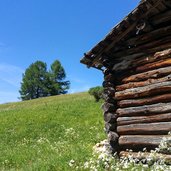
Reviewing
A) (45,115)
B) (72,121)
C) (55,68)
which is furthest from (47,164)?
(55,68)

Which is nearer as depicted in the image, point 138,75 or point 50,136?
point 138,75

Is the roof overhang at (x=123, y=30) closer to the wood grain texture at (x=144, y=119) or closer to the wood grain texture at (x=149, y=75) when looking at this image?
the wood grain texture at (x=149, y=75)

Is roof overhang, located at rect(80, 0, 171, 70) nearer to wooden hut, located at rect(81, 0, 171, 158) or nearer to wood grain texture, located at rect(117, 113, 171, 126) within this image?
wooden hut, located at rect(81, 0, 171, 158)

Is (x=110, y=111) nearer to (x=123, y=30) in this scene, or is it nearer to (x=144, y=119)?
(x=144, y=119)

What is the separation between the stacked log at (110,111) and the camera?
1373 cm

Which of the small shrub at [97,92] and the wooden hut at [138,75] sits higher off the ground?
the small shrub at [97,92]

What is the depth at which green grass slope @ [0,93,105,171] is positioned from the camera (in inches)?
568

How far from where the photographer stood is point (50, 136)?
955 inches

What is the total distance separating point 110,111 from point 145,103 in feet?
5.24

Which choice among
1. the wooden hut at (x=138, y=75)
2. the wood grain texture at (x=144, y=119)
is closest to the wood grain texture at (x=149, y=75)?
the wooden hut at (x=138, y=75)

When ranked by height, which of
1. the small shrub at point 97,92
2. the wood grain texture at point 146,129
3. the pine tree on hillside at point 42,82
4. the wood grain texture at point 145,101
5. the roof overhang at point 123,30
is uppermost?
the pine tree on hillside at point 42,82

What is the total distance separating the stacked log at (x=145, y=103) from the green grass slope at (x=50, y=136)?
5.39 feet

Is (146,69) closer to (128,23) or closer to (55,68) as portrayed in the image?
(128,23)

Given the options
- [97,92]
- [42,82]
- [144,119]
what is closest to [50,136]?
[97,92]
